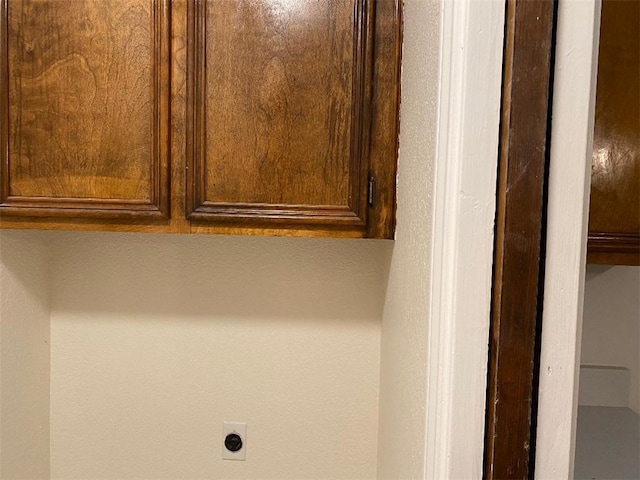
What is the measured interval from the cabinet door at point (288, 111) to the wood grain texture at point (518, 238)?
52cm

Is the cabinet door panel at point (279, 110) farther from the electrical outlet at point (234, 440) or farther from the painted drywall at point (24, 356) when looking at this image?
the electrical outlet at point (234, 440)

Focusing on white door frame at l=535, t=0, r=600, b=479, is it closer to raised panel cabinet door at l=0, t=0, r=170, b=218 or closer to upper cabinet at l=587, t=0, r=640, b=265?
upper cabinet at l=587, t=0, r=640, b=265

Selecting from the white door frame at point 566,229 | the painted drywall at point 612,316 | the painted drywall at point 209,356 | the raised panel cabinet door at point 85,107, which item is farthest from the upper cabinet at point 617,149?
the raised panel cabinet door at point 85,107

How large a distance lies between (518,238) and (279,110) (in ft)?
2.15

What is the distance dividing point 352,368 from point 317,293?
0.22 meters

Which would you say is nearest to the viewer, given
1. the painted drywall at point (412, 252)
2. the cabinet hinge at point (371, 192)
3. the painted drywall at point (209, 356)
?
the painted drywall at point (412, 252)

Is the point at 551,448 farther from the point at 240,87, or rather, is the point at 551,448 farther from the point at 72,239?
the point at 72,239

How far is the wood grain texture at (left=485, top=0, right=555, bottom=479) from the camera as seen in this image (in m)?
0.56

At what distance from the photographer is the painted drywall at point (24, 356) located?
48.3 inches

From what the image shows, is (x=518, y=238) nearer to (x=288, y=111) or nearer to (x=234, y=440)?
(x=288, y=111)

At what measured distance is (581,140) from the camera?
1.86ft

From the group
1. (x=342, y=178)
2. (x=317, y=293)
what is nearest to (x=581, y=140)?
(x=342, y=178)

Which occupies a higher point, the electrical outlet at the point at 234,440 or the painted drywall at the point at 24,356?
the painted drywall at the point at 24,356

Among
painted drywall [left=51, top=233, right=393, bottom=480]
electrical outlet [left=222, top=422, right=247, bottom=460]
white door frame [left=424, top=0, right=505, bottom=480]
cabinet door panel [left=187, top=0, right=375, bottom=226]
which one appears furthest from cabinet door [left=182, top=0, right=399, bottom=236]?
electrical outlet [left=222, top=422, right=247, bottom=460]
